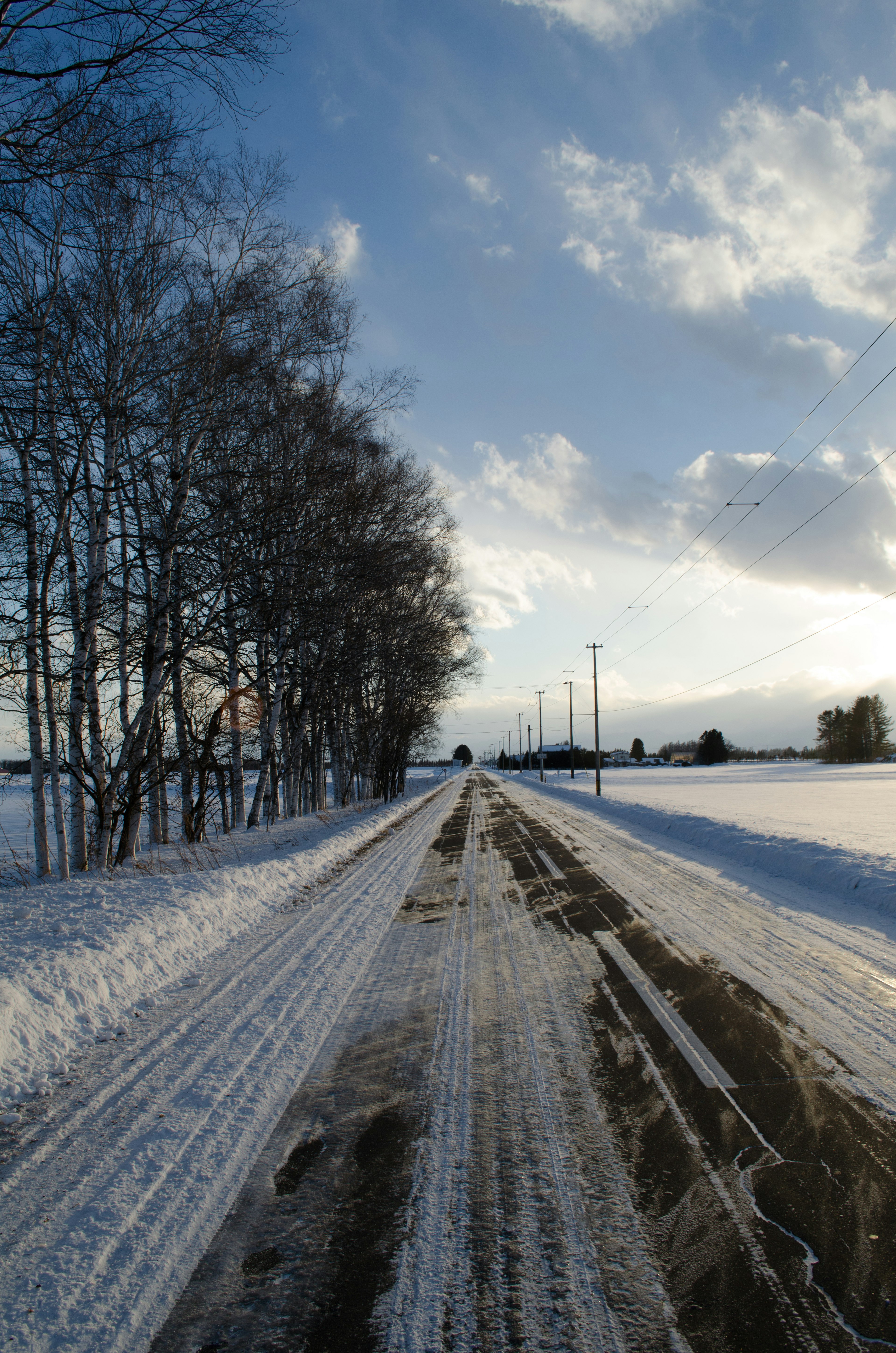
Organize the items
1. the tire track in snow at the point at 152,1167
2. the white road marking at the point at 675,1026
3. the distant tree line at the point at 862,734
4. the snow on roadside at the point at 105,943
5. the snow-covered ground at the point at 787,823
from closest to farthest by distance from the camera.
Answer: the tire track in snow at the point at 152,1167 < the white road marking at the point at 675,1026 < the snow on roadside at the point at 105,943 < the snow-covered ground at the point at 787,823 < the distant tree line at the point at 862,734

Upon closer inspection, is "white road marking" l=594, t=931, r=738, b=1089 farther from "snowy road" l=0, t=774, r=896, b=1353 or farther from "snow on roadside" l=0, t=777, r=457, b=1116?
"snow on roadside" l=0, t=777, r=457, b=1116

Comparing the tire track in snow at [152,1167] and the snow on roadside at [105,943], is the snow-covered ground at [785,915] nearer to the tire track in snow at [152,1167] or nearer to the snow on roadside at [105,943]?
the tire track in snow at [152,1167]

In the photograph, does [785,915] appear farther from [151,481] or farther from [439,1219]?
[151,481]

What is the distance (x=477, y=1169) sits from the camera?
3.00 metres

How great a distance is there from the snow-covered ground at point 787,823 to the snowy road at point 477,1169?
4320 millimetres

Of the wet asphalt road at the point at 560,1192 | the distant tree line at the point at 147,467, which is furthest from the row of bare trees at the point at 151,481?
the wet asphalt road at the point at 560,1192

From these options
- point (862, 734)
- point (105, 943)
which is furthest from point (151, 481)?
point (862, 734)

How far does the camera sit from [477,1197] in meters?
2.79

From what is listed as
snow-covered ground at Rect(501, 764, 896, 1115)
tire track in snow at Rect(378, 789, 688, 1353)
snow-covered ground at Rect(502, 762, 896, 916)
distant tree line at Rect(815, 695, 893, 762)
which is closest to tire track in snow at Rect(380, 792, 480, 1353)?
tire track in snow at Rect(378, 789, 688, 1353)

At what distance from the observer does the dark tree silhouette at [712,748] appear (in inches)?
4348

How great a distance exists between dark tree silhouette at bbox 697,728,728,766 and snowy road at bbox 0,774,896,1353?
369 ft

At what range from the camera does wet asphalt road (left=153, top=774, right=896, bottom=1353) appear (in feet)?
7.20

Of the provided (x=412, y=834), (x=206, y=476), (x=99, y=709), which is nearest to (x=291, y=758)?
(x=412, y=834)

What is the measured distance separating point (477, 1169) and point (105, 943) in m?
3.82
